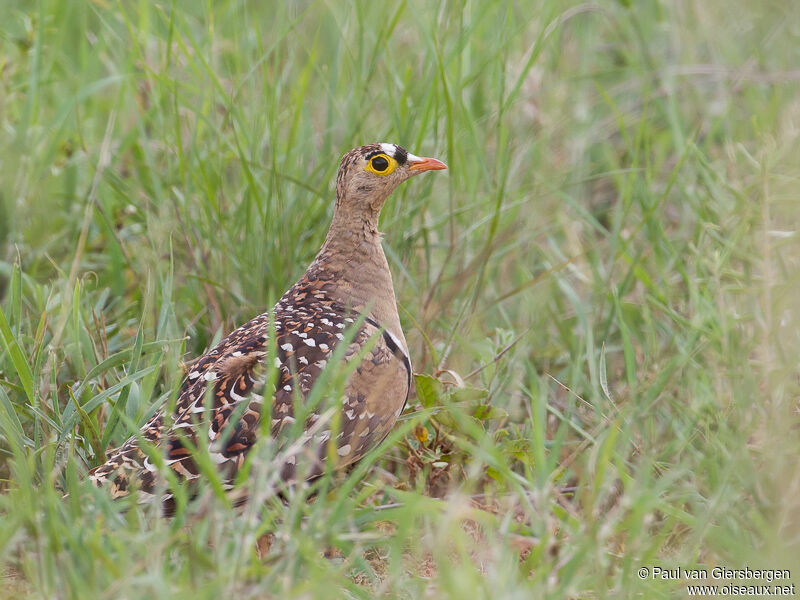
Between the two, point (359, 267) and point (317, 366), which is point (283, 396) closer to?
point (317, 366)

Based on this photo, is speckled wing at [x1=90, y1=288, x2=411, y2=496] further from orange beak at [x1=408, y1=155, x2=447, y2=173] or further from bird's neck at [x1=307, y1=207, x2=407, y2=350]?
orange beak at [x1=408, y1=155, x2=447, y2=173]

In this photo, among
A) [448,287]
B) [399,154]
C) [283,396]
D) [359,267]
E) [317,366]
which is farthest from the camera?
[448,287]

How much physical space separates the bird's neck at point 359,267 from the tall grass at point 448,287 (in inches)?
10.5

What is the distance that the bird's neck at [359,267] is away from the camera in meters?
4.07

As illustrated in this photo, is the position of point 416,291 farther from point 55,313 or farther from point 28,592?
point 28,592

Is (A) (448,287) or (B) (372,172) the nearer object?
(B) (372,172)

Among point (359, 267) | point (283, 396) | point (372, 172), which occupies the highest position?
point (372, 172)

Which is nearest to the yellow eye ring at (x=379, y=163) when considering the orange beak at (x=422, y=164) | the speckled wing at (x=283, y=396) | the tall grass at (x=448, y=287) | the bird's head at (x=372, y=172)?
the bird's head at (x=372, y=172)

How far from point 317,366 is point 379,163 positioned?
1.02 meters

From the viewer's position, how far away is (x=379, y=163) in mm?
4215

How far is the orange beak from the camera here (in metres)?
4.26

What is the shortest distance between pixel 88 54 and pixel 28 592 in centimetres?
377

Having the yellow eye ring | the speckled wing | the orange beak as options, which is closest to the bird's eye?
the yellow eye ring

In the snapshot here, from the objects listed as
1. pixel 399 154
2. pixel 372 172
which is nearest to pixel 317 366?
pixel 372 172
